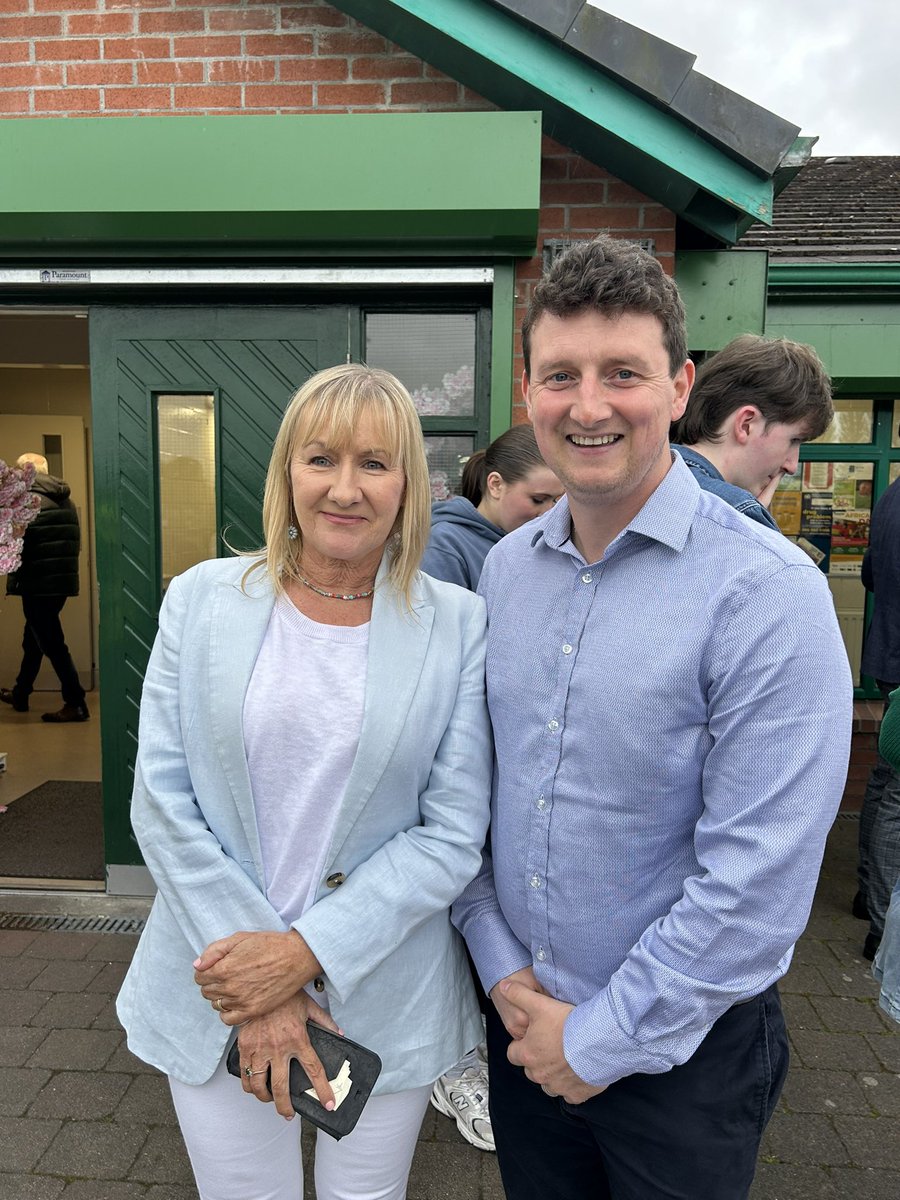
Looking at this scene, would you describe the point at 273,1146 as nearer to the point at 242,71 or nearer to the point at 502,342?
the point at 502,342

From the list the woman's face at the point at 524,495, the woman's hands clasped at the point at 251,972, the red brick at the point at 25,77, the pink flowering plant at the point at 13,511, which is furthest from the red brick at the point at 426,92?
the woman's hands clasped at the point at 251,972

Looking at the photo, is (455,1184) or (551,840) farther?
(455,1184)

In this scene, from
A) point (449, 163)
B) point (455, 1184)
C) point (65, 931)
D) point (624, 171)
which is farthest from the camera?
point (65, 931)

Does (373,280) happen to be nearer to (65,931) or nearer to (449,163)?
(449,163)

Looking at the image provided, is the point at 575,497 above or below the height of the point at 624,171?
below

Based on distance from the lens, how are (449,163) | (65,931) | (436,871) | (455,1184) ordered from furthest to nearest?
(65,931) < (449,163) < (455,1184) < (436,871)

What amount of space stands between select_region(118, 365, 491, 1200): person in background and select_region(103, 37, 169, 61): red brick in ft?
9.49

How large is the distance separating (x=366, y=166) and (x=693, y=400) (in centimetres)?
179

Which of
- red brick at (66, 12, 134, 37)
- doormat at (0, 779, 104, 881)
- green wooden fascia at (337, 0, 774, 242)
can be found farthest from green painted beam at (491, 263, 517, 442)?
doormat at (0, 779, 104, 881)

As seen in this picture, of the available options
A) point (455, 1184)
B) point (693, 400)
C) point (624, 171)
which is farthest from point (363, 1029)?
point (624, 171)

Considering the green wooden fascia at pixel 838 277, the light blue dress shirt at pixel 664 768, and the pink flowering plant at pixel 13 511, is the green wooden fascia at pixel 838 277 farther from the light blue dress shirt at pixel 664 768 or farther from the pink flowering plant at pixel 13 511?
the pink flowering plant at pixel 13 511

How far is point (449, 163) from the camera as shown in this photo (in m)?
3.34

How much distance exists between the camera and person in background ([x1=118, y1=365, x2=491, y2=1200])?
1.61 meters

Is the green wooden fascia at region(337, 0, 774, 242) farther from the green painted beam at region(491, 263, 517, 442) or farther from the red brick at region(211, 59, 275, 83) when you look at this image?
the green painted beam at region(491, 263, 517, 442)
